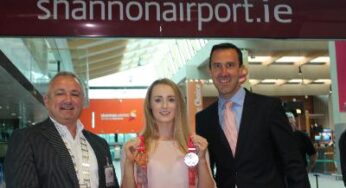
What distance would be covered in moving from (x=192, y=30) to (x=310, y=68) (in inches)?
704

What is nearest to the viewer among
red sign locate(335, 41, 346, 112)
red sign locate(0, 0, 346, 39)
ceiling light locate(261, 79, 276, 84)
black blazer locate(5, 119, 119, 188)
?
black blazer locate(5, 119, 119, 188)

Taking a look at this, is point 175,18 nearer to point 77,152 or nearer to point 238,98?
point 238,98

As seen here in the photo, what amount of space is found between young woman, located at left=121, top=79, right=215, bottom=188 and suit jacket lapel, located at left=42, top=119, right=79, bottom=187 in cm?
33

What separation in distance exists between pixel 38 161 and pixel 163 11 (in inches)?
63.9

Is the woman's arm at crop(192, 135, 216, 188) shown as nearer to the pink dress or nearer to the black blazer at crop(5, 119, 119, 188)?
the pink dress

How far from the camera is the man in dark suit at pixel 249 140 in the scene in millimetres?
2760

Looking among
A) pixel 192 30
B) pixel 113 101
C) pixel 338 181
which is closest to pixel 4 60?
pixel 192 30

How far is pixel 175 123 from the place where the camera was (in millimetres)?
2785

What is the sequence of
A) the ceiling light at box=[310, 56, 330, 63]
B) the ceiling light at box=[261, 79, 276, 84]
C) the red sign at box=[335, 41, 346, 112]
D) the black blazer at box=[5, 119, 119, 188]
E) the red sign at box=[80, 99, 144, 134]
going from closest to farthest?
the black blazer at box=[5, 119, 119, 188], the red sign at box=[335, 41, 346, 112], the ceiling light at box=[310, 56, 330, 63], the red sign at box=[80, 99, 144, 134], the ceiling light at box=[261, 79, 276, 84]

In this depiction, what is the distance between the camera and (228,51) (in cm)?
294

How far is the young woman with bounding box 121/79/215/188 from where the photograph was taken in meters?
2.63

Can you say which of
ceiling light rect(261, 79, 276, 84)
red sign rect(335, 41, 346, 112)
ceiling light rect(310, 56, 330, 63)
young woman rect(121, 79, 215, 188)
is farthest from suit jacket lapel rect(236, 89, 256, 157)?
ceiling light rect(261, 79, 276, 84)

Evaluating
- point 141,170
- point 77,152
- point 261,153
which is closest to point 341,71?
point 261,153

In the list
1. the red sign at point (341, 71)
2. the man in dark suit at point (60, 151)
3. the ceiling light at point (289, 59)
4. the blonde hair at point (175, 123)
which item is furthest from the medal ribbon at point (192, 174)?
the ceiling light at point (289, 59)
